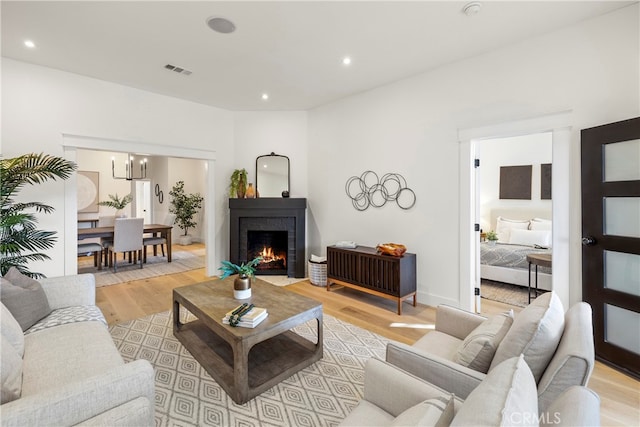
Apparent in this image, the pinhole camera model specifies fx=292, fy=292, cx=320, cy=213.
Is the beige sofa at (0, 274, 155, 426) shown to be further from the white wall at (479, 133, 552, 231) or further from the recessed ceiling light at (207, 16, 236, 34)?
the white wall at (479, 133, 552, 231)

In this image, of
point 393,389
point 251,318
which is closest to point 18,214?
point 251,318

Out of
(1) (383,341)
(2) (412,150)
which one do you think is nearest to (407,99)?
(2) (412,150)

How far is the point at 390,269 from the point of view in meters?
3.49

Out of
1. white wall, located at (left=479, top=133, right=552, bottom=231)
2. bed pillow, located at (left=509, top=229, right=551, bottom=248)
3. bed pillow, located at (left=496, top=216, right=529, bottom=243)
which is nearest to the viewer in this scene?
bed pillow, located at (left=509, top=229, right=551, bottom=248)

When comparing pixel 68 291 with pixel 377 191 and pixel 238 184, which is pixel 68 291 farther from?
pixel 377 191

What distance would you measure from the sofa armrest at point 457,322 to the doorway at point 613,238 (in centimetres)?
139

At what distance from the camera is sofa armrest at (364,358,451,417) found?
1129mm

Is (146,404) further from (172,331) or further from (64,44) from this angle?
(64,44)

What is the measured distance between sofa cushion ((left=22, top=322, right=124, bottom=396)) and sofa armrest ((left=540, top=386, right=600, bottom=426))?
1851 mm

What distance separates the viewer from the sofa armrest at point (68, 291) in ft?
7.40

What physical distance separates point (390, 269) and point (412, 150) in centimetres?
156

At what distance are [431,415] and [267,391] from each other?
155 centimetres

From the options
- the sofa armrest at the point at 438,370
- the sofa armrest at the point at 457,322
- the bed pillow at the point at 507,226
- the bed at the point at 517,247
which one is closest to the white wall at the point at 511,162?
the bed at the point at 517,247

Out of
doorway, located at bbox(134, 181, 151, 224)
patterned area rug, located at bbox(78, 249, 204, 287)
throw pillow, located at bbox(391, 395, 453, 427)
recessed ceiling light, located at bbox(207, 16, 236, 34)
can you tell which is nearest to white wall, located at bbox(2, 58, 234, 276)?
patterned area rug, located at bbox(78, 249, 204, 287)
